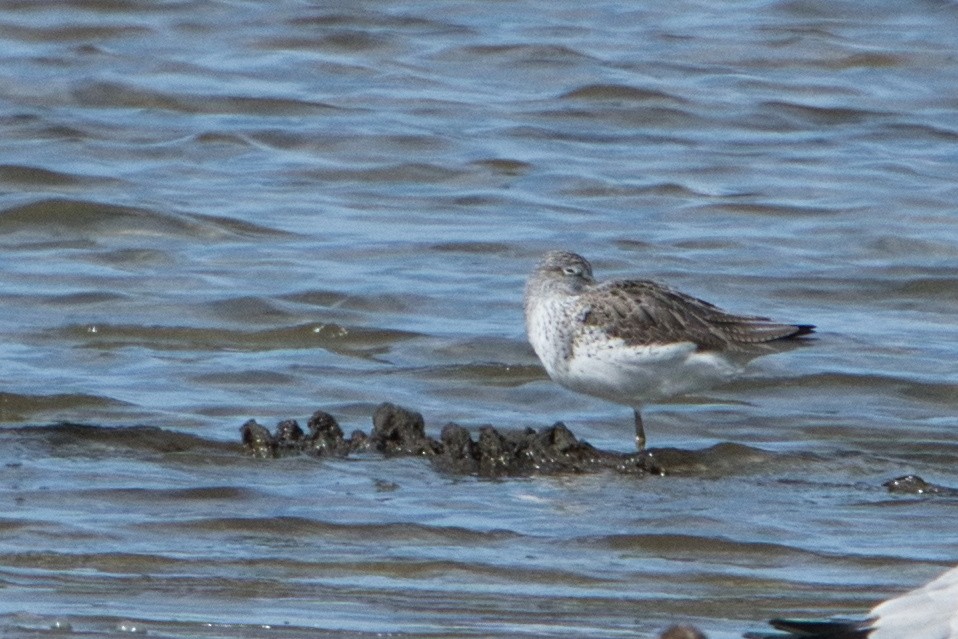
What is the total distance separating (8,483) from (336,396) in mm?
2534

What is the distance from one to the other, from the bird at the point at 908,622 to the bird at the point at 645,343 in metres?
4.05

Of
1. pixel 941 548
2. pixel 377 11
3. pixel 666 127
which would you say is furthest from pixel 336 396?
pixel 377 11

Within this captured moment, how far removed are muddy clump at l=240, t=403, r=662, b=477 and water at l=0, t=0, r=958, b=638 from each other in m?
0.13

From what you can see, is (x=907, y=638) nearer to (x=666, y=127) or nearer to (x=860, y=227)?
(x=860, y=227)

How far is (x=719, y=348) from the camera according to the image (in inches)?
381

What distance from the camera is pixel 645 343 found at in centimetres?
962

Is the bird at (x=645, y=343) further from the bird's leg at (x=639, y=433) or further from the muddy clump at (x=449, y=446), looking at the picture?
the muddy clump at (x=449, y=446)

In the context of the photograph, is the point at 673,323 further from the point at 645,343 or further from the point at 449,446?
the point at 449,446

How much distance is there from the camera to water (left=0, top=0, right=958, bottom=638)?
6996 millimetres

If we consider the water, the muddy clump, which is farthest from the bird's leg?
the muddy clump

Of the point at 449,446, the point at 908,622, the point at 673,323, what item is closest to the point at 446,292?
the point at 673,323

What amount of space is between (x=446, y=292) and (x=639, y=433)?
3.19 meters

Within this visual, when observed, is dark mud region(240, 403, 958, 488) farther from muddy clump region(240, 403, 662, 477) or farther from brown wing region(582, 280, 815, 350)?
brown wing region(582, 280, 815, 350)

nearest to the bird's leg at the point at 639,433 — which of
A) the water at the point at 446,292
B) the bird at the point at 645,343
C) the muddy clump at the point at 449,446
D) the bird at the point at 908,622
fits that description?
the bird at the point at 645,343
